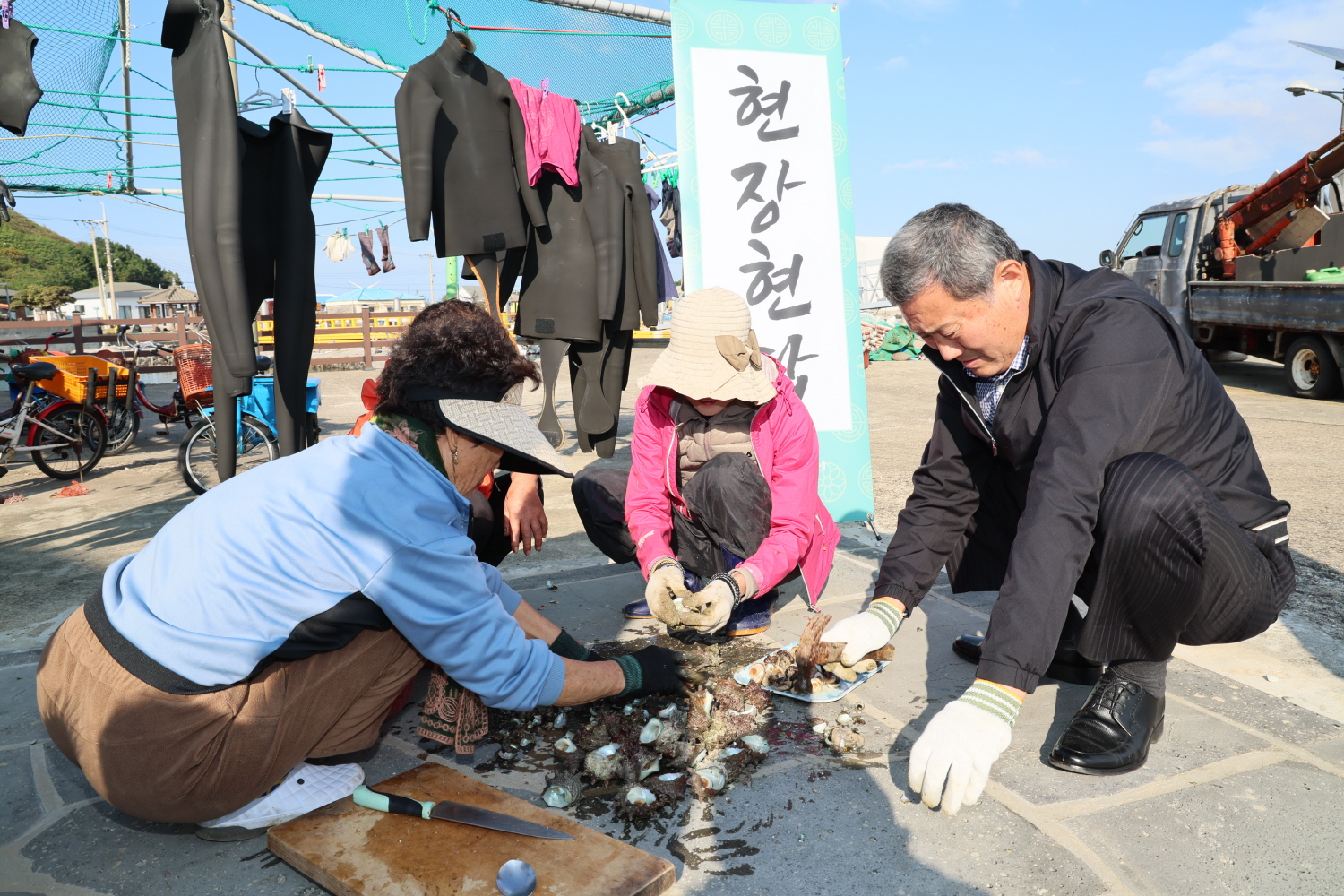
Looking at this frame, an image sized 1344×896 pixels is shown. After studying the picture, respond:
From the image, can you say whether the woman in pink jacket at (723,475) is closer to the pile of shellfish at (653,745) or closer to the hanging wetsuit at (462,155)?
the pile of shellfish at (653,745)

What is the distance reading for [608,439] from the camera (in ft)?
15.4

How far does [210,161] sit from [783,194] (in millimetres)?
2188

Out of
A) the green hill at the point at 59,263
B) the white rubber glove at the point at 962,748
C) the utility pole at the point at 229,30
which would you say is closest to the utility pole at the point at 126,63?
the utility pole at the point at 229,30

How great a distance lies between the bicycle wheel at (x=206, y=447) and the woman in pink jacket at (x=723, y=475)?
142 inches

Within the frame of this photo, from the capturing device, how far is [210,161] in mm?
2500

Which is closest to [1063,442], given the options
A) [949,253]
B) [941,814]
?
[949,253]

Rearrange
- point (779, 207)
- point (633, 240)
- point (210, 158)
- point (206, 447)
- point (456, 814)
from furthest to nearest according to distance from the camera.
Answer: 1. point (206, 447)
2. point (633, 240)
3. point (779, 207)
4. point (210, 158)
5. point (456, 814)

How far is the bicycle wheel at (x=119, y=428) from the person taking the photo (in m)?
6.98

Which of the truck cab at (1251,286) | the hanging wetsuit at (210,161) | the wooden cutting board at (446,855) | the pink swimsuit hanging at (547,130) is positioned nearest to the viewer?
the wooden cutting board at (446,855)

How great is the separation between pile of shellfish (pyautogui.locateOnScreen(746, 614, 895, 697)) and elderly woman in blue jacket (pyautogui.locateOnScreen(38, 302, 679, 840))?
0.74 m

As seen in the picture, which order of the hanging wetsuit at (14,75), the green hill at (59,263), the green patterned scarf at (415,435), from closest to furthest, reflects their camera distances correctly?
the green patterned scarf at (415,435), the hanging wetsuit at (14,75), the green hill at (59,263)

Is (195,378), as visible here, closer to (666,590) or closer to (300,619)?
(666,590)

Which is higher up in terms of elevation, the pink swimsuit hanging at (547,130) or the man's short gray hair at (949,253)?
the pink swimsuit hanging at (547,130)

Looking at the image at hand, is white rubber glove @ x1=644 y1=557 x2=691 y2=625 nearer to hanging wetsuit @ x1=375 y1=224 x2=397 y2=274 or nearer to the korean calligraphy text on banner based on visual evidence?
the korean calligraphy text on banner
